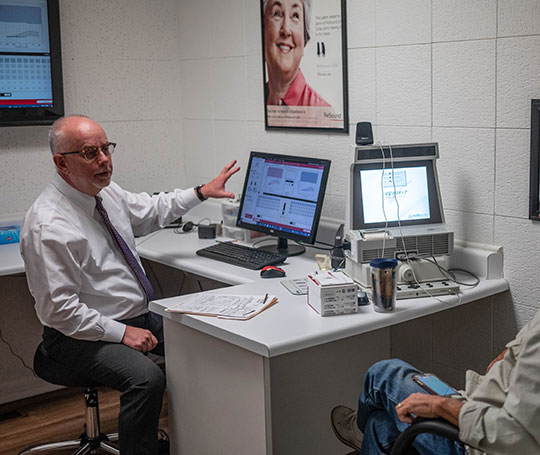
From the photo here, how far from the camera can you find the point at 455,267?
2756mm

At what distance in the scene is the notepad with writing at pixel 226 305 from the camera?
231cm

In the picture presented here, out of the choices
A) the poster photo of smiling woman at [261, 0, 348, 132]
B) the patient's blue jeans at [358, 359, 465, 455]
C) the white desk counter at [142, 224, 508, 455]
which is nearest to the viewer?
the patient's blue jeans at [358, 359, 465, 455]

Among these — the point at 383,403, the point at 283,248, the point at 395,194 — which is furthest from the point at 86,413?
the point at 395,194

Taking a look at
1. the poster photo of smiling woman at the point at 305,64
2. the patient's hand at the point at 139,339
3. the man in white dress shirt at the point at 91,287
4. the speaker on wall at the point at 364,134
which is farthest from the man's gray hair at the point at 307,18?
the patient's hand at the point at 139,339

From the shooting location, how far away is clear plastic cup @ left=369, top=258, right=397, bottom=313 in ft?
7.51

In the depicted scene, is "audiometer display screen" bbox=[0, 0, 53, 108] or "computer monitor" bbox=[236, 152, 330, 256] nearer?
"computer monitor" bbox=[236, 152, 330, 256]

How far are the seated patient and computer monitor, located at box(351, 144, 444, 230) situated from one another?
0.64 metres

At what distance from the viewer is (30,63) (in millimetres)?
3492

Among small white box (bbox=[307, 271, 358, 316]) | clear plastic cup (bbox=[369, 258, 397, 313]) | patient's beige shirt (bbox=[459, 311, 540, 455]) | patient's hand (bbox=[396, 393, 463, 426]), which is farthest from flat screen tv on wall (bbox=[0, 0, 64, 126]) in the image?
patient's beige shirt (bbox=[459, 311, 540, 455])

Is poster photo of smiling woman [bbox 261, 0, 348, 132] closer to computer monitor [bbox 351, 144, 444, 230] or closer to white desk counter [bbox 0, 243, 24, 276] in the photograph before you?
computer monitor [bbox 351, 144, 444, 230]

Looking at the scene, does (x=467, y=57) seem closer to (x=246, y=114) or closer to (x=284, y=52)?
(x=284, y=52)

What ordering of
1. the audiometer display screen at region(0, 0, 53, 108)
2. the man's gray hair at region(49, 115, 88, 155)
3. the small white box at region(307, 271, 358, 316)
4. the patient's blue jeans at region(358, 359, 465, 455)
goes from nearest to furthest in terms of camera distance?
the patient's blue jeans at region(358, 359, 465, 455) → the small white box at region(307, 271, 358, 316) → the man's gray hair at region(49, 115, 88, 155) → the audiometer display screen at region(0, 0, 53, 108)

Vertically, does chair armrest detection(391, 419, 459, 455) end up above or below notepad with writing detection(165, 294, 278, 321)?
below

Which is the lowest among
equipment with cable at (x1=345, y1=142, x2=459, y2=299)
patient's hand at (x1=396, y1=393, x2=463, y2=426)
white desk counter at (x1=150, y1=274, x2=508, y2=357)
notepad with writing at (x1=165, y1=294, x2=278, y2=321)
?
patient's hand at (x1=396, y1=393, x2=463, y2=426)
